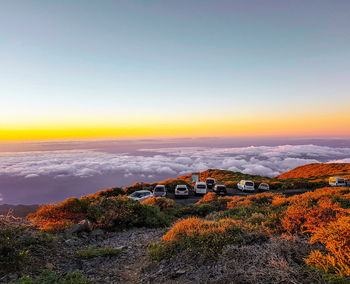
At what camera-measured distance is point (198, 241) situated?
5891 mm

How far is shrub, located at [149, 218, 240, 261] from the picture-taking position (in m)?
5.50

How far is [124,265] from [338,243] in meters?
5.40

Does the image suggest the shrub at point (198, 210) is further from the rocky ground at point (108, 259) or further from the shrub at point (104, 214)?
the rocky ground at point (108, 259)

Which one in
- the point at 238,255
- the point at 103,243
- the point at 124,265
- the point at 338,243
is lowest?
the point at 103,243

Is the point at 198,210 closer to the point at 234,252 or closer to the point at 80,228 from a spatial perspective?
the point at 80,228

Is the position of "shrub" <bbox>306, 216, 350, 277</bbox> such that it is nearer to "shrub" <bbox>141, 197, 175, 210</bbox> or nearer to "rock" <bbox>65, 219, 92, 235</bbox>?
"rock" <bbox>65, 219, 92, 235</bbox>

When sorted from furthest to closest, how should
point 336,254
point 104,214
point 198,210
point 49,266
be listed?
point 198,210, point 104,214, point 49,266, point 336,254

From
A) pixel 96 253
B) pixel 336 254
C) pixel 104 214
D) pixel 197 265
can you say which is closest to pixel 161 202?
pixel 104 214

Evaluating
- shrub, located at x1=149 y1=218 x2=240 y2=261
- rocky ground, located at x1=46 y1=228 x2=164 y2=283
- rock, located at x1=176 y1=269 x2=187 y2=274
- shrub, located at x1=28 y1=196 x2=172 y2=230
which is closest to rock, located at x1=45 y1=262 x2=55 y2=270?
rocky ground, located at x1=46 y1=228 x2=164 y2=283

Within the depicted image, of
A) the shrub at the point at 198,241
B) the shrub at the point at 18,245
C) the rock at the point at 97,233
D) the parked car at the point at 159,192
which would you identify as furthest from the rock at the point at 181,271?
the parked car at the point at 159,192

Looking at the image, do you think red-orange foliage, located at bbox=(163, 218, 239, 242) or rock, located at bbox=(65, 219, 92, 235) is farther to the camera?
rock, located at bbox=(65, 219, 92, 235)

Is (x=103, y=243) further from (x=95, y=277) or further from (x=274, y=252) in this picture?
(x=274, y=252)

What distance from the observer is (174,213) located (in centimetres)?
1298

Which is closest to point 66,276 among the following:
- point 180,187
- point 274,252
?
point 274,252
